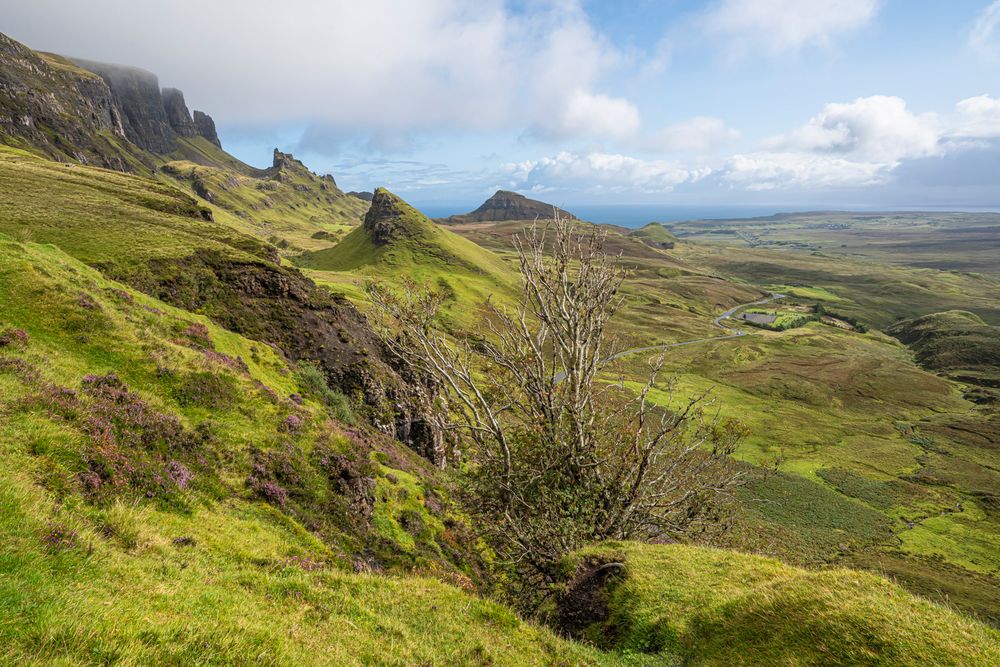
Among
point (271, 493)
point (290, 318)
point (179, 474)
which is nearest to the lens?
point (179, 474)

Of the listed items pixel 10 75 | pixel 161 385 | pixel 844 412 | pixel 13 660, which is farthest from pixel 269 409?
pixel 10 75

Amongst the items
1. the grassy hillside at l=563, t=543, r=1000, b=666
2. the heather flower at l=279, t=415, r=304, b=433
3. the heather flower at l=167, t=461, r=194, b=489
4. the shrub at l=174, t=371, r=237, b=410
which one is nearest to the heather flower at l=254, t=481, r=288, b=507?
the heather flower at l=167, t=461, r=194, b=489

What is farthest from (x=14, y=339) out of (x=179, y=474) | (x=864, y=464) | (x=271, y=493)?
(x=864, y=464)

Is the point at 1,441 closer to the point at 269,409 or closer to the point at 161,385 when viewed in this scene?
the point at 161,385

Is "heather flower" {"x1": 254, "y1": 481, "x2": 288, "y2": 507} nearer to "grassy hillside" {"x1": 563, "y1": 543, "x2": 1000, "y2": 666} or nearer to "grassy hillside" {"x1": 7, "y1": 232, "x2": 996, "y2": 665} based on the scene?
"grassy hillside" {"x1": 7, "y1": 232, "x2": 996, "y2": 665}

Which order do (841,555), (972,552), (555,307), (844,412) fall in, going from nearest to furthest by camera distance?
(555,307), (841,555), (972,552), (844,412)

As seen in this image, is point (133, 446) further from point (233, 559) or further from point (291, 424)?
point (291, 424)

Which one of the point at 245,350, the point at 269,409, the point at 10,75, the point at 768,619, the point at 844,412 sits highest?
the point at 10,75

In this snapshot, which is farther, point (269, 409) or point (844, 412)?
point (844, 412)

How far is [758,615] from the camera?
1049cm

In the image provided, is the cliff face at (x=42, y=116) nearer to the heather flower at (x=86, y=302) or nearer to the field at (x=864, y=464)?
the heather flower at (x=86, y=302)

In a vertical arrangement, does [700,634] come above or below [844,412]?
above

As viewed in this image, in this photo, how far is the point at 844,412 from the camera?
149500mm

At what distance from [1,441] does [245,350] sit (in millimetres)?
20552
